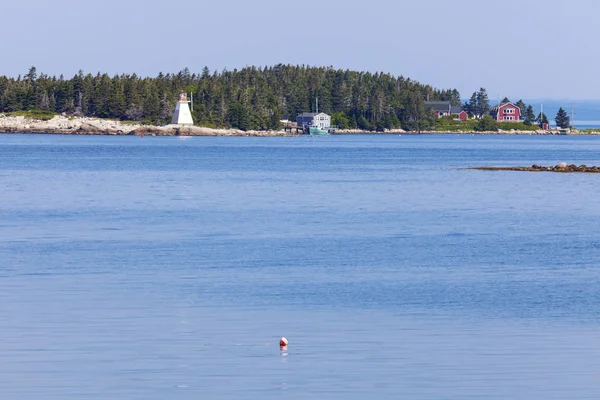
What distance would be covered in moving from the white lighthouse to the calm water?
12465 cm

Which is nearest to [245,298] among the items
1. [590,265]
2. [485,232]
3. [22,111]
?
[590,265]

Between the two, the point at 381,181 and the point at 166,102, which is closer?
the point at 381,181

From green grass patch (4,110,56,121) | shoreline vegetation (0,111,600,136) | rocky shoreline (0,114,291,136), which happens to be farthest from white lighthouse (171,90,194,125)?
green grass patch (4,110,56,121)

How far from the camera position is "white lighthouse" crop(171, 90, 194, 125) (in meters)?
179

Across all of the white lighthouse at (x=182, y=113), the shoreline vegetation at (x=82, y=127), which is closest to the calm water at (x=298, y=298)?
the white lighthouse at (x=182, y=113)

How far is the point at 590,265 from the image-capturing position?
30.3 metres

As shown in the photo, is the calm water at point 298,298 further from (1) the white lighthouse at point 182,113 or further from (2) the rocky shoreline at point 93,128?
(2) the rocky shoreline at point 93,128

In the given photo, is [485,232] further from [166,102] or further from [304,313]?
[166,102]

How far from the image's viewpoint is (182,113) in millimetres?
183375

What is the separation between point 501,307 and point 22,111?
180 meters

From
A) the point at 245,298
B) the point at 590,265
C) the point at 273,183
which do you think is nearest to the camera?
the point at 245,298

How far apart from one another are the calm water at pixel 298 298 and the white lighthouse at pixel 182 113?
12465 centimetres

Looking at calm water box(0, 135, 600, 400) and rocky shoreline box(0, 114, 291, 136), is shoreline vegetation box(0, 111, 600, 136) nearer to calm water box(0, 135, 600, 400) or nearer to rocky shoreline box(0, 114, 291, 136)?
rocky shoreline box(0, 114, 291, 136)

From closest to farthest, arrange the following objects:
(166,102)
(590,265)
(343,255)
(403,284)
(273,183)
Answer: (403,284) < (590,265) < (343,255) < (273,183) < (166,102)
